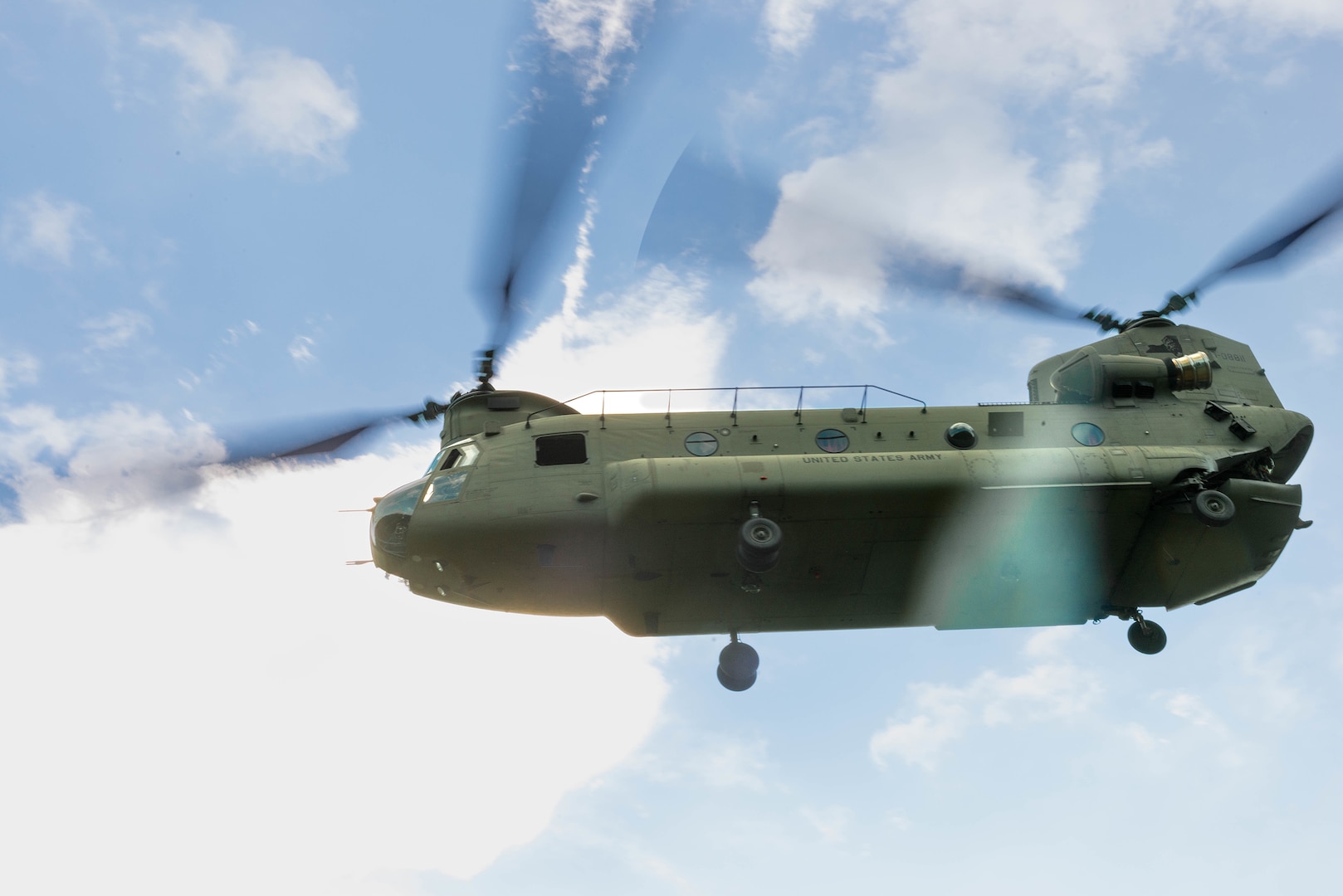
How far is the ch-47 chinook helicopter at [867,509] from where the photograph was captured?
556 inches

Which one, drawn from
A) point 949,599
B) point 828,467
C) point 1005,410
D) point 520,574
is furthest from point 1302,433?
point 520,574

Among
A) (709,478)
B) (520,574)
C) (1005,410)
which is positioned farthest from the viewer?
(1005,410)

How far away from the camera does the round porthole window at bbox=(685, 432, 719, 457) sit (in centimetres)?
1569

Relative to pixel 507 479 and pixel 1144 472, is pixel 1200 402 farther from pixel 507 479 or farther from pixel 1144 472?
pixel 507 479

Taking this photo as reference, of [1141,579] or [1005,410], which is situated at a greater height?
[1005,410]

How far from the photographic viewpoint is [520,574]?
587 inches

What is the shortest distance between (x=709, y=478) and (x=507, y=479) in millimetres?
3229

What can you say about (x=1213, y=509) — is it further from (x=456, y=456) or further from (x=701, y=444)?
(x=456, y=456)

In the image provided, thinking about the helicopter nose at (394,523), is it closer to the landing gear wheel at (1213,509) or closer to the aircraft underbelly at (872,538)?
the aircraft underbelly at (872,538)

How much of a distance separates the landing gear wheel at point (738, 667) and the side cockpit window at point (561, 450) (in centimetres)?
389

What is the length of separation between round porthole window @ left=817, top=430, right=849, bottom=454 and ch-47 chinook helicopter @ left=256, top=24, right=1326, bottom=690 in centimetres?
5

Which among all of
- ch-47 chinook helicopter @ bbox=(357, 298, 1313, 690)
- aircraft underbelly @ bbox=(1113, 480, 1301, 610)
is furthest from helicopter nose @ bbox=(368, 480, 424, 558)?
aircraft underbelly @ bbox=(1113, 480, 1301, 610)

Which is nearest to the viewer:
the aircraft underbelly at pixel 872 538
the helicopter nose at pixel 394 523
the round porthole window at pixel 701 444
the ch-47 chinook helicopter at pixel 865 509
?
the aircraft underbelly at pixel 872 538

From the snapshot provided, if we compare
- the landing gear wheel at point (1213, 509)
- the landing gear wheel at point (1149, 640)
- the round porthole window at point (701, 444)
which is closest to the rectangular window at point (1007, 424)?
→ the landing gear wheel at point (1213, 509)
